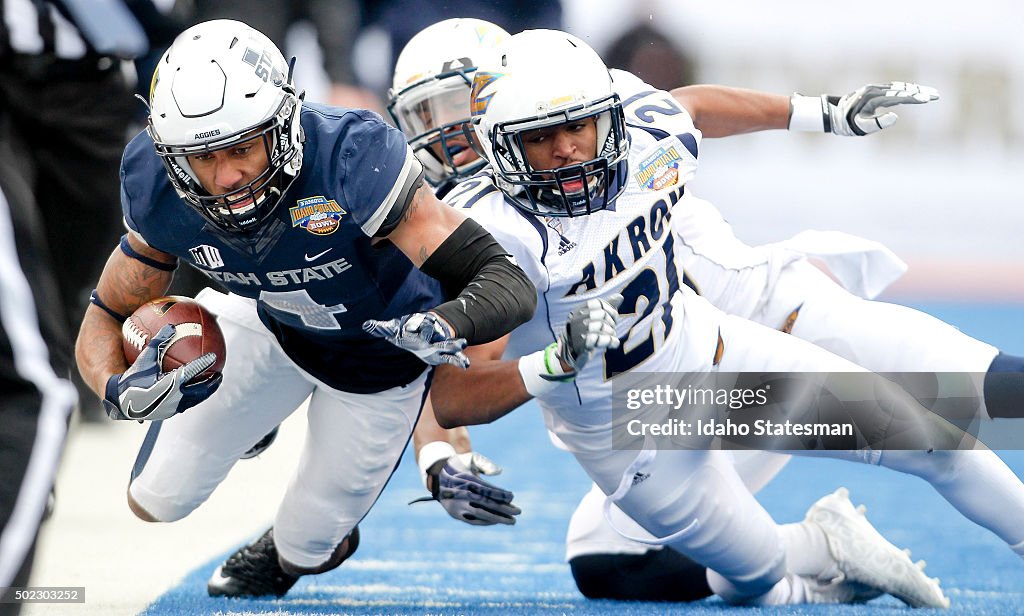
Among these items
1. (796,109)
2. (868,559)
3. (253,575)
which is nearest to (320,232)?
(253,575)

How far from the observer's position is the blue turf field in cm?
315

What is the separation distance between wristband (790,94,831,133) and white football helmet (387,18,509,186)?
0.80 meters

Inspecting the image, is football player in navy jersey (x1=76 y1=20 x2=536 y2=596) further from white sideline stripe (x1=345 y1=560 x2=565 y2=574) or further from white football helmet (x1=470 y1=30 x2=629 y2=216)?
white sideline stripe (x1=345 y1=560 x2=565 y2=574)

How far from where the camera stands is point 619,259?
2.86 metres

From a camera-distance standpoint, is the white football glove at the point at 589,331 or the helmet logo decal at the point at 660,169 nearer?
the white football glove at the point at 589,331

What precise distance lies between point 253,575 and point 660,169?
1.41 meters

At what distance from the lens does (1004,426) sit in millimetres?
3129

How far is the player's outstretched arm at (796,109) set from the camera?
3.30 meters

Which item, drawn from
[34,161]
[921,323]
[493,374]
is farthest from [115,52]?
[921,323]

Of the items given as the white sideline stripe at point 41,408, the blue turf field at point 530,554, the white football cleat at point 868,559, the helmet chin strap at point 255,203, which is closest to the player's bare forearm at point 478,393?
the blue turf field at point 530,554

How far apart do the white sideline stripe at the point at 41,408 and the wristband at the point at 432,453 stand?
2.90 ft

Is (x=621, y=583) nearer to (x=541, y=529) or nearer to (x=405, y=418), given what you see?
(x=405, y=418)

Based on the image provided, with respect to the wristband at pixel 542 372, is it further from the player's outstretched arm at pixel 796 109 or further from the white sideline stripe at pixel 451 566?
the white sideline stripe at pixel 451 566

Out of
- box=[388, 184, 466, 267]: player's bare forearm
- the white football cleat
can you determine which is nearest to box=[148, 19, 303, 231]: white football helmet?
box=[388, 184, 466, 267]: player's bare forearm
